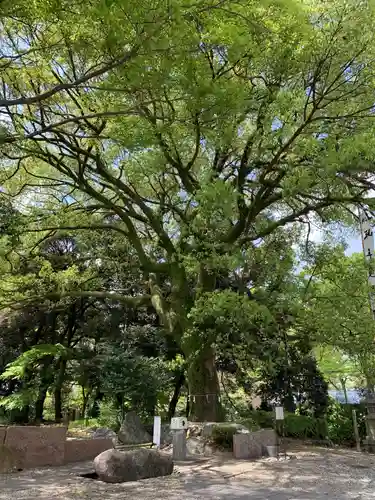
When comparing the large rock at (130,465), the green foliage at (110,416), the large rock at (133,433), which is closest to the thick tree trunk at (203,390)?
the large rock at (133,433)

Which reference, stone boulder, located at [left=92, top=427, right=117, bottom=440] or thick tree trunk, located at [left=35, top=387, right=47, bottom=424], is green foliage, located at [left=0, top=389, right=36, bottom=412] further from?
stone boulder, located at [left=92, top=427, right=117, bottom=440]

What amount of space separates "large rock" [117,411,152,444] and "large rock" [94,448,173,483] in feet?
12.5

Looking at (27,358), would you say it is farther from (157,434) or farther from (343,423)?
(343,423)

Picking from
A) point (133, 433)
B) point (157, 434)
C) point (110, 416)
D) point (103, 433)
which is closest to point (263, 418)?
point (133, 433)

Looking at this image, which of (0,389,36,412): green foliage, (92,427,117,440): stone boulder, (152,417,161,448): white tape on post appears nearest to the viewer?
(152,417,161,448): white tape on post

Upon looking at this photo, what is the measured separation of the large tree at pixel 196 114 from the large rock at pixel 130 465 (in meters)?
2.79

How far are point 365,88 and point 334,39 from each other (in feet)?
4.00

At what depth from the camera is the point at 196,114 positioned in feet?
23.0

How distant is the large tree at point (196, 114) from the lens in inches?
220

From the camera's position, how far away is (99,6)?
4559mm

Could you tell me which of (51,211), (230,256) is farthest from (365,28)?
(51,211)

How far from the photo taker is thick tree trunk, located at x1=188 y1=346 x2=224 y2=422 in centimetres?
1027

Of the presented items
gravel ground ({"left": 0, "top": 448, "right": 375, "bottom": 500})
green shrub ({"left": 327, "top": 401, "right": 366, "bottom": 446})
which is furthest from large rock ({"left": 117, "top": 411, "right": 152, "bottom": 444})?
green shrub ({"left": 327, "top": 401, "right": 366, "bottom": 446})

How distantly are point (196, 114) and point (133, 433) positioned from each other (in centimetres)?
740
